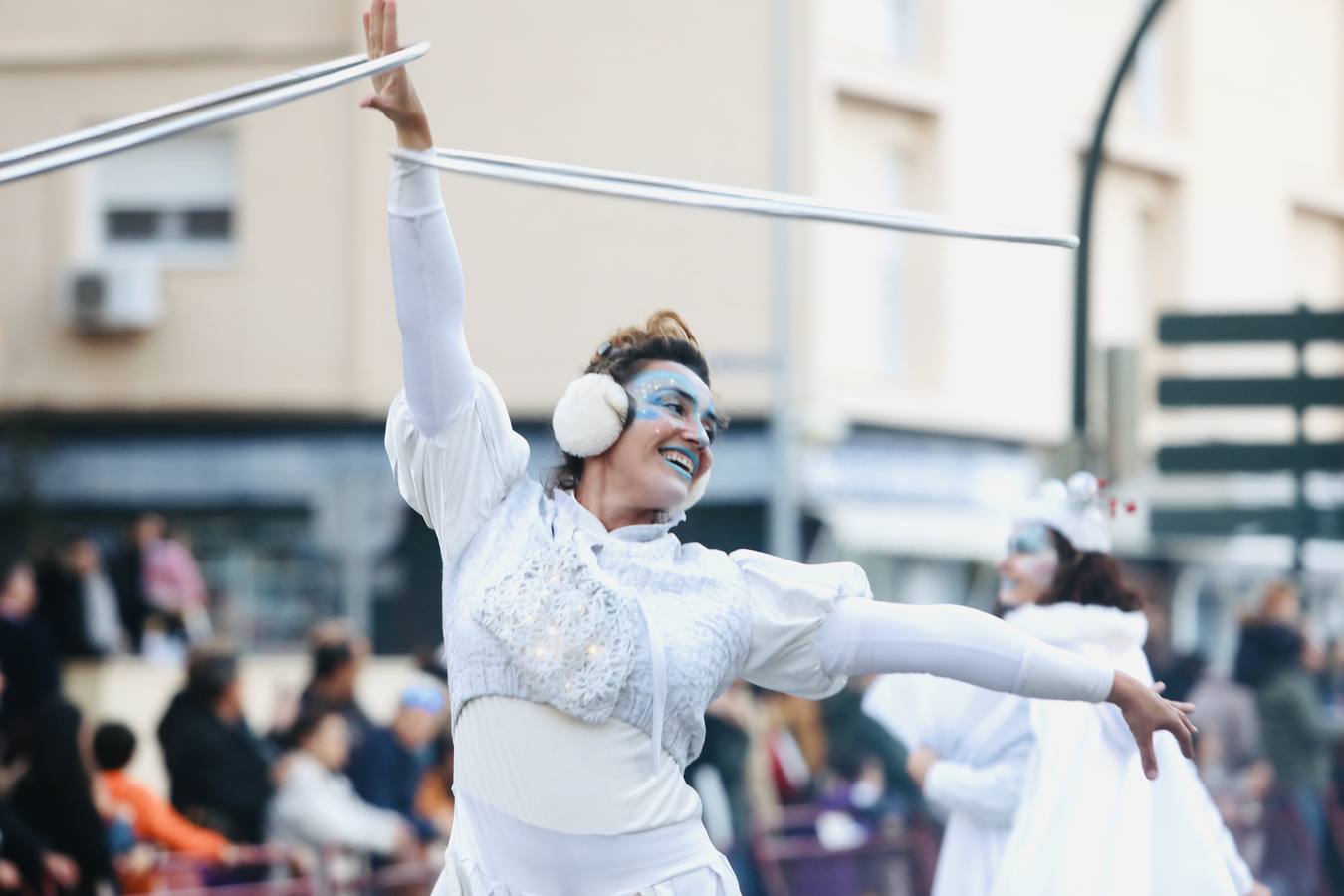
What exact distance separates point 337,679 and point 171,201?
12753mm

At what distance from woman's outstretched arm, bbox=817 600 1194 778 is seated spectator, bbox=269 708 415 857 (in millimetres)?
5999

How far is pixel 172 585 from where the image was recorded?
1823 centimetres

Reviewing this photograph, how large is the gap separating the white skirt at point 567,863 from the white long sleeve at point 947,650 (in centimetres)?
49

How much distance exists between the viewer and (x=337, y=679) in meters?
12.1

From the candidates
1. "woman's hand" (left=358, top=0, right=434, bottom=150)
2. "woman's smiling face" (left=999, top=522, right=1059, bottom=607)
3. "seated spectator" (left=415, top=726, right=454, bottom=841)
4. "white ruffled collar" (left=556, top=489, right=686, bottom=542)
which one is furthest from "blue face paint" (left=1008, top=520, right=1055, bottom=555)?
"seated spectator" (left=415, top=726, right=454, bottom=841)

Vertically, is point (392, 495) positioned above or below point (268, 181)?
below

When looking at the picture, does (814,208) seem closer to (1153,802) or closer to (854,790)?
(1153,802)

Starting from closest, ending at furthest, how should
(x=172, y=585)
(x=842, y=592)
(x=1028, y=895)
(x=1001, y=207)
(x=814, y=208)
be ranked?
(x=814, y=208) → (x=842, y=592) → (x=1028, y=895) → (x=172, y=585) → (x=1001, y=207)

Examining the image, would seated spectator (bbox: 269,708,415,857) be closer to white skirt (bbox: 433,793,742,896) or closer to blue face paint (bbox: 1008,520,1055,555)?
blue face paint (bbox: 1008,520,1055,555)

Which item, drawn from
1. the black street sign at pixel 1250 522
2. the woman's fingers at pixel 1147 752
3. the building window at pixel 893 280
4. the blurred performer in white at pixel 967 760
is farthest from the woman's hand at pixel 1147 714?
the building window at pixel 893 280

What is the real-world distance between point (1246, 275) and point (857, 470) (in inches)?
389

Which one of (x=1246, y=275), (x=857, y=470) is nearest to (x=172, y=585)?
(x=857, y=470)

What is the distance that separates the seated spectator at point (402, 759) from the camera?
1138 centimetres

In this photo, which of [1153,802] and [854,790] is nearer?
[1153,802]
